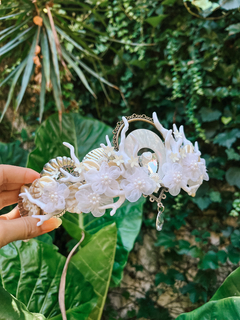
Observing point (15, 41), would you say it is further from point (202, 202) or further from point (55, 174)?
point (202, 202)

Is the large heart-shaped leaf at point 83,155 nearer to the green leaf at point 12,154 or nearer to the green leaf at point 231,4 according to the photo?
the green leaf at point 12,154

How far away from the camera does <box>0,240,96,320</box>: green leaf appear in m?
0.78

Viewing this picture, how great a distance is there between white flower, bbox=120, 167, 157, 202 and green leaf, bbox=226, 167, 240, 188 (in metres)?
0.76

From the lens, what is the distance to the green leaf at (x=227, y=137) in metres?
1.12

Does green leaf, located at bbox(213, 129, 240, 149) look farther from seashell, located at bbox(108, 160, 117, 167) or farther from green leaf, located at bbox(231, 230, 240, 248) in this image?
seashell, located at bbox(108, 160, 117, 167)

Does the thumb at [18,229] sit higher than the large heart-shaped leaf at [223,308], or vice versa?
the thumb at [18,229]

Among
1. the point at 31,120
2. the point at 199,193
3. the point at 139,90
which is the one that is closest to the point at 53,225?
the point at 199,193

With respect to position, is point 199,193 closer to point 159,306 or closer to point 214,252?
point 214,252

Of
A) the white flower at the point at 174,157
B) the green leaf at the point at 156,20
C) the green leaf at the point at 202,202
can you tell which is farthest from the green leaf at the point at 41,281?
the green leaf at the point at 156,20

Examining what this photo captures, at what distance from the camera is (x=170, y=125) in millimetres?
1330

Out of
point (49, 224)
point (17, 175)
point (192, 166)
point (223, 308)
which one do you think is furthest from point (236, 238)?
point (17, 175)

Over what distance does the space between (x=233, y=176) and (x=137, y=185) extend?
2.66 feet

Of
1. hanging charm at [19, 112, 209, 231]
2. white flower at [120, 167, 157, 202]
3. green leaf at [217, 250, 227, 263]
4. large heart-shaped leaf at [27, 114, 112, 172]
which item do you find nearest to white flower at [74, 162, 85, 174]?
hanging charm at [19, 112, 209, 231]

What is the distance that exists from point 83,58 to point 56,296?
1.35 metres
